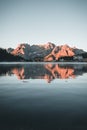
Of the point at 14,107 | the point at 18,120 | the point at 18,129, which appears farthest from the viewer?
the point at 14,107

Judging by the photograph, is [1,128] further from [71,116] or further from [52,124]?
[71,116]

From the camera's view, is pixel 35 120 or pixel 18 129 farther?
pixel 35 120

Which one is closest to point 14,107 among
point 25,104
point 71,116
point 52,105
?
point 25,104

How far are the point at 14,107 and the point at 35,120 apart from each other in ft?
12.1

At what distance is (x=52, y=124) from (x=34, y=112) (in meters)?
2.71

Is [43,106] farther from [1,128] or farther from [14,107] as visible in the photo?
[1,128]

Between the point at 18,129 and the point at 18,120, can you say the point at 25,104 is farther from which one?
the point at 18,129

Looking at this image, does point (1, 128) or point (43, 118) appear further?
point (43, 118)

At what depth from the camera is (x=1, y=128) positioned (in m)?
10.2

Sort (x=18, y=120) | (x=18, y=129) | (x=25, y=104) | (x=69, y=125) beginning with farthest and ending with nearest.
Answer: (x=25, y=104) < (x=18, y=120) < (x=69, y=125) < (x=18, y=129)

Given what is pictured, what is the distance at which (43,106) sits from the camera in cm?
1536

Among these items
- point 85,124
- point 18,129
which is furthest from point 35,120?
point 85,124

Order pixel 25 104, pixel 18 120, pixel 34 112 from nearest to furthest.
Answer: pixel 18 120 → pixel 34 112 → pixel 25 104

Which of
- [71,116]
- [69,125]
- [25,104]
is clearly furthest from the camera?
[25,104]
